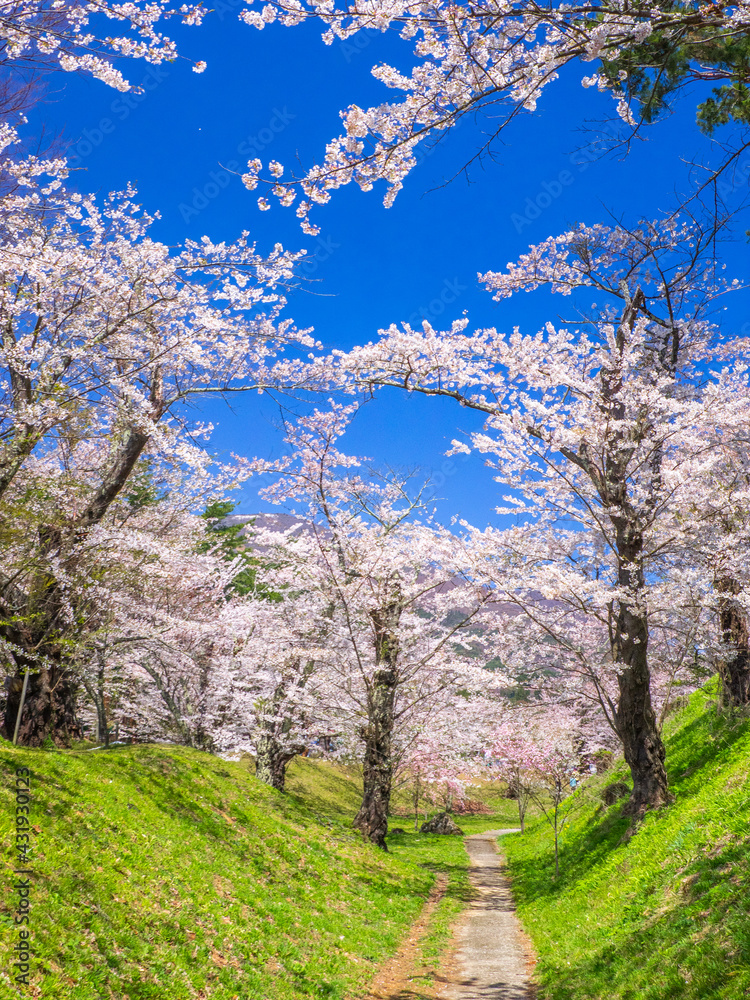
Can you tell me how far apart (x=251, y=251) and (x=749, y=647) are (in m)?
13.6

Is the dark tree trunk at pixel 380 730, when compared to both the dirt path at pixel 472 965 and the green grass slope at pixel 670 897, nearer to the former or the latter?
the dirt path at pixel 472 965

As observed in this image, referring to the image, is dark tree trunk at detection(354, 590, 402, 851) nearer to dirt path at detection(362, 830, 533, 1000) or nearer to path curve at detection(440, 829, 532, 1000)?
dirt path at detection(362, 830, 533, 1000)

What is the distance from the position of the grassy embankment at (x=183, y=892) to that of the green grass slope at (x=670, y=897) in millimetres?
3010

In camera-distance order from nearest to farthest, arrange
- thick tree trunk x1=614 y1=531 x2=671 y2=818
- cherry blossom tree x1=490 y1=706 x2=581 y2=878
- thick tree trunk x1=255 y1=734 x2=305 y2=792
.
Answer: thick tree trunk x1=614 y1=531 x2=671 y2=818 → cherry blossom tree x1=490 y1=706 x2=581 y2=878 → thick tree trunk x1=255 y1=734 x2=305 y2=792

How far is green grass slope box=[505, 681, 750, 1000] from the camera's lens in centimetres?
569

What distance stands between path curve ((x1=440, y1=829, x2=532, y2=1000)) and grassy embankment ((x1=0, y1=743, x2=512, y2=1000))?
839 mm

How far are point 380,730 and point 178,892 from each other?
29.6 feet

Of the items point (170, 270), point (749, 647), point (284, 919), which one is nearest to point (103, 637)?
point (284, 919)

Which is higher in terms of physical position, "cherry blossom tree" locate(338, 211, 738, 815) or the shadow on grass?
"cherry blossom tree" locate(338, 211, 738, 815)

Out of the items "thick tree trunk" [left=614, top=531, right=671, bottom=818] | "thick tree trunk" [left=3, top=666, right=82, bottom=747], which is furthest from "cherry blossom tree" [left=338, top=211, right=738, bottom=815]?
"thick tree trunk" [left=3, top=666, right=82, bottom=747]

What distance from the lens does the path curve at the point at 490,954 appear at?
28.5ft

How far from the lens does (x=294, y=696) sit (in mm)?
18812

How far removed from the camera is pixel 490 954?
34.8 feet

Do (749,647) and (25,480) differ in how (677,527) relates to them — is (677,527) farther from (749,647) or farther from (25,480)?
(25,480)
